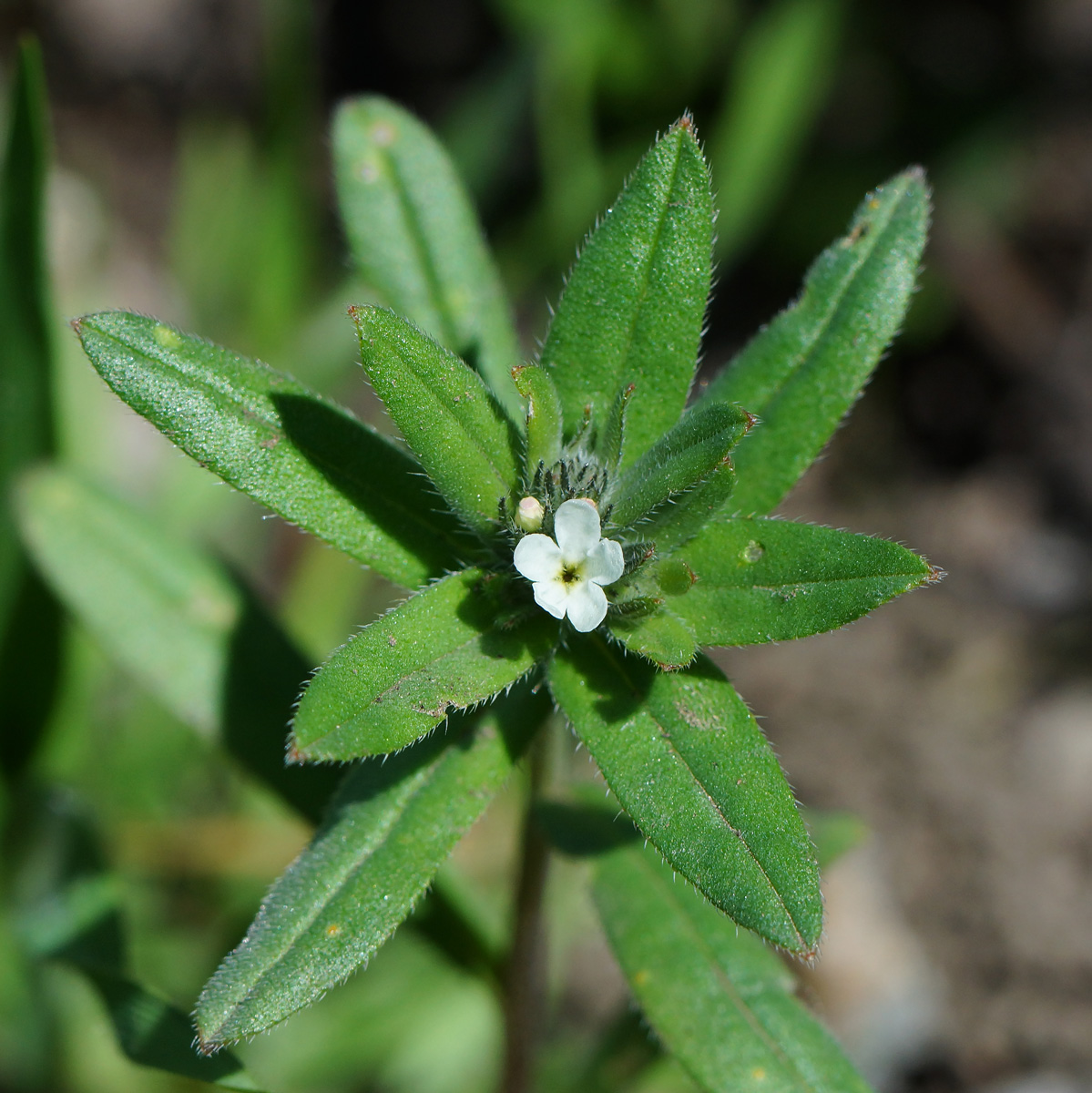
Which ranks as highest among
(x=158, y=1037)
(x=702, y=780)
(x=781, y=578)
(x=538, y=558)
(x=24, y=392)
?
(x=24, y=392)

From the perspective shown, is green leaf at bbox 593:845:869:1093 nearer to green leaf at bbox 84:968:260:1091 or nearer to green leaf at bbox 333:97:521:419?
green leaf at bbox 84:968:260:1091

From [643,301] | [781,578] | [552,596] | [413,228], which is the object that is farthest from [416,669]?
[413,228]

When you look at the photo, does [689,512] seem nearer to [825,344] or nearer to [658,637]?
[658,637]

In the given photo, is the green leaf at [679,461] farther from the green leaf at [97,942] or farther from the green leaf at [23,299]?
the green leaf at [23,299]

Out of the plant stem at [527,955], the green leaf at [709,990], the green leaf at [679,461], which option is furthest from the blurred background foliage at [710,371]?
the green leaf at [679,461]

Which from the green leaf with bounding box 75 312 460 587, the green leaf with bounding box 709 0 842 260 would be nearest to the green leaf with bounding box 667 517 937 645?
the green leaf with bounding box 75 312 460 587
